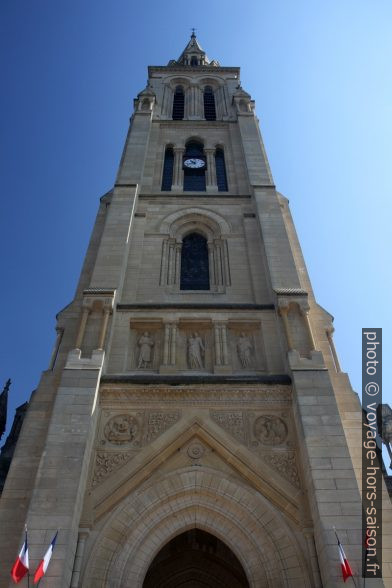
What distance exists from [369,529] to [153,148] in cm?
1741

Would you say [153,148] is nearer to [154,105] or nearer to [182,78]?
[154,105]

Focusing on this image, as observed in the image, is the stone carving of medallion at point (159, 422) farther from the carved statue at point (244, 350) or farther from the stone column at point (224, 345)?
the carved statue at point (244, 350)

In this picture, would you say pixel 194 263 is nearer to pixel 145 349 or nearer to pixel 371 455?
pixel 145 349

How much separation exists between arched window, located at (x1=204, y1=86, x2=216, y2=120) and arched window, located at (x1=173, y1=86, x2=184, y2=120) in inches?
53.1

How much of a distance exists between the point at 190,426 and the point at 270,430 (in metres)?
1.72

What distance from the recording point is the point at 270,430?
10195mm

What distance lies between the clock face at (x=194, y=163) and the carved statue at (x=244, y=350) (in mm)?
10579

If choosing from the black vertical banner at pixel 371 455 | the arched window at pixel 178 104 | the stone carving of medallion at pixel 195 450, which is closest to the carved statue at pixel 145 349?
the stone carving of medallion at pixel 195 450

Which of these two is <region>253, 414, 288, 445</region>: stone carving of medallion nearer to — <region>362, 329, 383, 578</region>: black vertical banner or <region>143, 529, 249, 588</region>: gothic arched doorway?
<region>362, 329, 383, 578</region>: black vertical banner

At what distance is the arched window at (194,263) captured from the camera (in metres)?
14.7

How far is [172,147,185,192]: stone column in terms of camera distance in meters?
18.6

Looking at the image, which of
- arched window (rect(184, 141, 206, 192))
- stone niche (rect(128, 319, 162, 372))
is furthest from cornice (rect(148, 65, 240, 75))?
stone niche (rect(128, 319, 162, 372))

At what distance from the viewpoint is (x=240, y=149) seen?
20969 millimetres

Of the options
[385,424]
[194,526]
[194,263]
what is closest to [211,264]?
[194,263]
